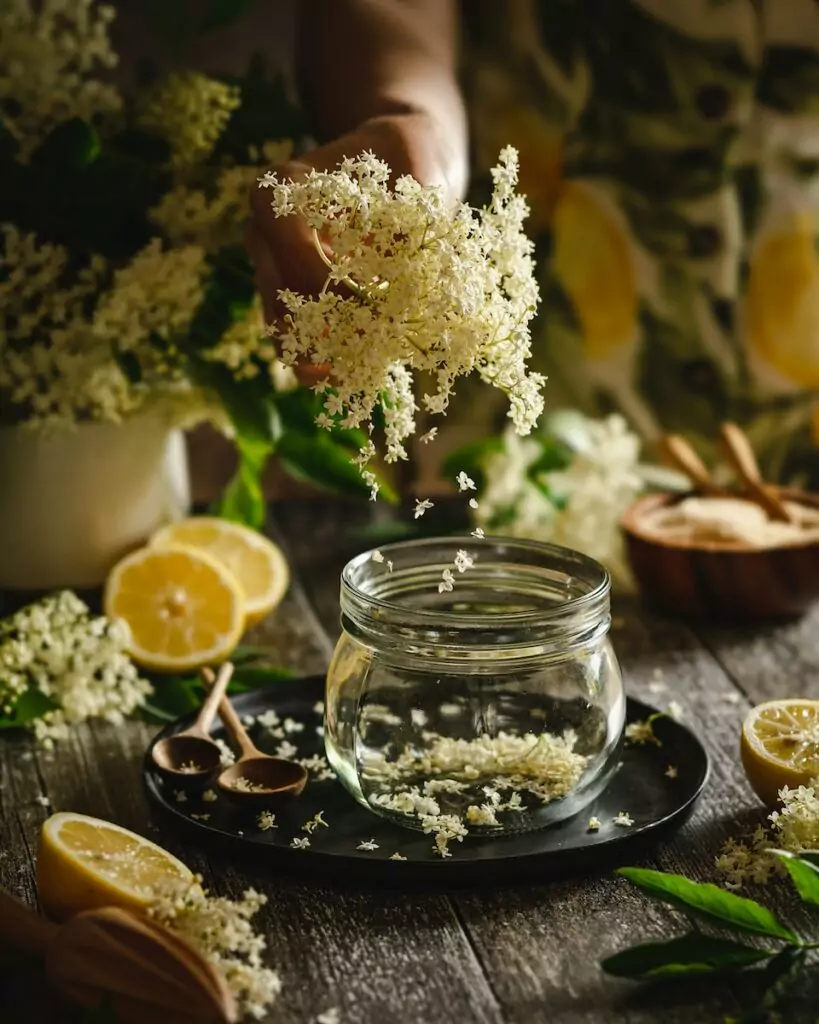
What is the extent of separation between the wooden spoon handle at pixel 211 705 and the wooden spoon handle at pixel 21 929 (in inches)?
11.9

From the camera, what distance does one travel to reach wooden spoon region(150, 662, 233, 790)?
1088 millimetres

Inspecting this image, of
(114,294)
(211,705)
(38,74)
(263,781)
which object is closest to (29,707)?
(211,705)

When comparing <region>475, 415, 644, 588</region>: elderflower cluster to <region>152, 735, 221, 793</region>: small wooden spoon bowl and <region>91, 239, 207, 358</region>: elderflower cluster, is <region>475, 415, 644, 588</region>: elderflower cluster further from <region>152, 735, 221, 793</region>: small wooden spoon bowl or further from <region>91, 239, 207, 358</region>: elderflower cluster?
<region>152, 735, 221, 793</region>: small wooden spoon bowl

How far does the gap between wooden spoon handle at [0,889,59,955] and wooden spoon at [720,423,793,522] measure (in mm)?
1018

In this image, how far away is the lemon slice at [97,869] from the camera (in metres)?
0.89

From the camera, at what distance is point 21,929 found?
85 cm

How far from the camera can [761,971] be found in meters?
0.86

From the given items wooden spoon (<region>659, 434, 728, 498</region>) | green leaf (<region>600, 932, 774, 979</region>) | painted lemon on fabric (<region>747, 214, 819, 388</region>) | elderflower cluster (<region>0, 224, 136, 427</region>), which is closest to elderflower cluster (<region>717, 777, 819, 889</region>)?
green leaf (<region>600, 932, 774, 979</region>)

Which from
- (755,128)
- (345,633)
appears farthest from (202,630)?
(755,128)

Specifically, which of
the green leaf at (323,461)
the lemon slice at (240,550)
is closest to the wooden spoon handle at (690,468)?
the green leaf at (323,461)

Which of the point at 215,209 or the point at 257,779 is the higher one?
the point at 215,209

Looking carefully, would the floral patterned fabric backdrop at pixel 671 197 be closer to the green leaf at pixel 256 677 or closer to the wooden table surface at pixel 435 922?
the wooden table surface at pixel 435 922

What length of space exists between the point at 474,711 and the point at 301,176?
454mm

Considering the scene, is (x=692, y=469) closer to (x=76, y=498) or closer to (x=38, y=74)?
(x=76, y=498)
